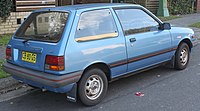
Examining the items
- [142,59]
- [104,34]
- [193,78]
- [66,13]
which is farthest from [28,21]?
[193,78]

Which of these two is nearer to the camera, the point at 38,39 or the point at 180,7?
the point at 38,39

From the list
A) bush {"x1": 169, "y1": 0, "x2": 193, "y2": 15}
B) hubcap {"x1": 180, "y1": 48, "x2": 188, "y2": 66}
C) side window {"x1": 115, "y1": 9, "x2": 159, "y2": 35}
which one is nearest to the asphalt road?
hubcap {"x1": 180, "y1": 48, "x2": 188, "y2": 66}

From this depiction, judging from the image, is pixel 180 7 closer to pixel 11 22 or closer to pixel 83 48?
pixel 11 22

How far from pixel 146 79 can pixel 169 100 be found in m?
1.18

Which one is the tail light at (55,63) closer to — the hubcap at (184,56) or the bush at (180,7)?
the hubcap at (184,56)

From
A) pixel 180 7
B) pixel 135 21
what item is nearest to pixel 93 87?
pixel 135 21

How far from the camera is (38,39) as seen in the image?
14.6 feet

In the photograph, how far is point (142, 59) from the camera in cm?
521

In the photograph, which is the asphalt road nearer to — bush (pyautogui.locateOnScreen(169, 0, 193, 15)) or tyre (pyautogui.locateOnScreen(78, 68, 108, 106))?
tyre (pyautogui.locateOnScreen(78, 68, 108, 106))

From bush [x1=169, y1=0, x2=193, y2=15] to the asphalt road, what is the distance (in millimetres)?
11375

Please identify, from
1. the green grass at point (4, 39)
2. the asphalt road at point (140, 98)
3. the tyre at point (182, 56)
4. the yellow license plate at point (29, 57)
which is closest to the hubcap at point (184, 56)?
the tyre at point (182, 56)

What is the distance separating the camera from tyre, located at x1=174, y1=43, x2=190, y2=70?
6099mm

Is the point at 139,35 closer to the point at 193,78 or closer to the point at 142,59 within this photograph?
the point at 142,59

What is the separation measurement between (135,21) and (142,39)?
35 cm
